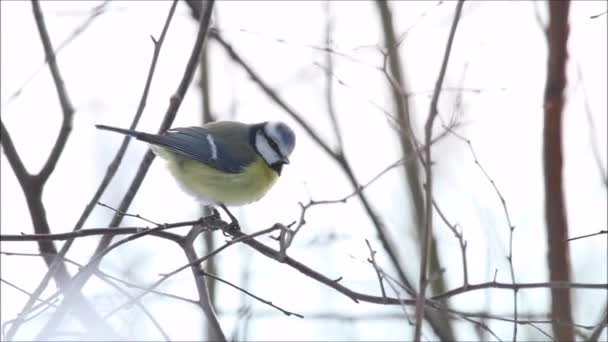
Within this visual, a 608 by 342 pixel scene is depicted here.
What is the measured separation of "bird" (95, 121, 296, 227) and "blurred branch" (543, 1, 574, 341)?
1.41m

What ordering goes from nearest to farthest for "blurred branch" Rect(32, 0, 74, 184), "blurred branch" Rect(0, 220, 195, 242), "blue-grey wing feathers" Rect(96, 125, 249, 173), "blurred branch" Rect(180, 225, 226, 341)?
"blurred branch" Rect(0, 220, 195, 242) → "blurred branch" Rect(180, 225, 226, 341) → "blurred branch" Rect(32, 0, 74, 184) → "blue-grey wing feathers" Rect(96, 125, 249, 173)

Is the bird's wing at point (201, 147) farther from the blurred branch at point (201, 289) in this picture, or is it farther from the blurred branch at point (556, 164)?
the blurred branch at point (556, 164)

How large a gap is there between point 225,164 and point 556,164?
1.62m

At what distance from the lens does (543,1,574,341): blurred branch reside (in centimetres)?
205

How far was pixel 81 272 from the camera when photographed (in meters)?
2.07

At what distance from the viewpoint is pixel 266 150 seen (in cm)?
349

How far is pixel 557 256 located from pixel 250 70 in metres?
1.76

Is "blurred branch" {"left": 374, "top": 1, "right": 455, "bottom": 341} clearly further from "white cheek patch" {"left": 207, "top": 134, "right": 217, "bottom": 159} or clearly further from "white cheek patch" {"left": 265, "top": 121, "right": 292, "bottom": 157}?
"white cheek patch" {"left": 207, "top": 134, "right": 217, "bottom": 159}

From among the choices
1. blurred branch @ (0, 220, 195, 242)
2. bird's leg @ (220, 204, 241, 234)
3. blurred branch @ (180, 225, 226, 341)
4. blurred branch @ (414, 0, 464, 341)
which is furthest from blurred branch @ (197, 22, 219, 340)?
blurred branch @ (414, 0, 464, 341)

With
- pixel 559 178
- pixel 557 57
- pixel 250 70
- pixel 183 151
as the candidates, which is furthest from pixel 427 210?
pixel 250 70

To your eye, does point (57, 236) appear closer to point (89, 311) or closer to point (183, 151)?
point (89, 311)

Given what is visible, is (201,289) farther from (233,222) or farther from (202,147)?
(202,147)

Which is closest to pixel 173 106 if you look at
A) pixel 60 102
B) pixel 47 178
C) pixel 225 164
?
pixel 60 102

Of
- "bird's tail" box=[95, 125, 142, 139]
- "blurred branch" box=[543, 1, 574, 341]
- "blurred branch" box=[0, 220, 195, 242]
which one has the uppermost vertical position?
"bird's tail" box=[95, 125, 142, 139]
